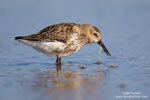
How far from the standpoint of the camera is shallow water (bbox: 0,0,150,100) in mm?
6074

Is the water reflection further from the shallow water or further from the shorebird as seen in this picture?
the shorebird

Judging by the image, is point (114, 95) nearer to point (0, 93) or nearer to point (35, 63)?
point (0, 93)

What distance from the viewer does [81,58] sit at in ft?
32.5

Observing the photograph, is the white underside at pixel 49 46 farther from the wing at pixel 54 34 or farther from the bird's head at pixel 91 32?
the bird's head at pixel 91 32

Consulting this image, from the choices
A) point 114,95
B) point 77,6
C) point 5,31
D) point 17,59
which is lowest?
point 114,95

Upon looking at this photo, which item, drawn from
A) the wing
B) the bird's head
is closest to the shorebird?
the wing

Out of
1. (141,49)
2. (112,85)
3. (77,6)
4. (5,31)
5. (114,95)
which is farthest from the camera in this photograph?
(77,6)

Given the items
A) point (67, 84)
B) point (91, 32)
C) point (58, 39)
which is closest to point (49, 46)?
point (58, 39)

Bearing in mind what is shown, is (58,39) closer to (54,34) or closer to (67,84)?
(54,34)

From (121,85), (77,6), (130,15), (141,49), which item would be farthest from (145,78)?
(77,6)

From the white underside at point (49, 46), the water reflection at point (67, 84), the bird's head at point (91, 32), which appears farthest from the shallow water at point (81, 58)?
the bird's head at point (91, 32)

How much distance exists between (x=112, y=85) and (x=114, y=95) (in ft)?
2.17

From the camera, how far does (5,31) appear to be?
45.9 feet

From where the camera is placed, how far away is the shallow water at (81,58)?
6074mm
